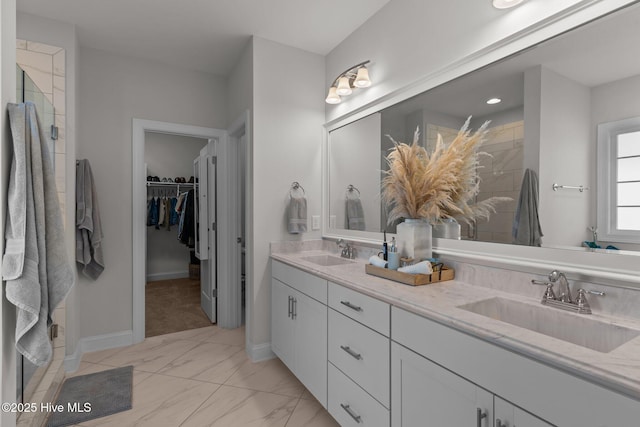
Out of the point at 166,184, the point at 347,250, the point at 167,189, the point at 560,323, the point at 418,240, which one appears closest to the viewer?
the point at 560,323

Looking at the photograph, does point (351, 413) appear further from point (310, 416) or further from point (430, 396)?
point (430, 396)

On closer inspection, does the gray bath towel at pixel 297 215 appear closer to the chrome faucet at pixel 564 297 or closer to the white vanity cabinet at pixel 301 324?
the white vanity cabinet at pixel 301 324

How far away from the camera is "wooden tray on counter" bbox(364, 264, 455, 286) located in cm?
157

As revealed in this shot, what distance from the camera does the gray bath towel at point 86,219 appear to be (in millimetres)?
2562

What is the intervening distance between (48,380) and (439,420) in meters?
2.36

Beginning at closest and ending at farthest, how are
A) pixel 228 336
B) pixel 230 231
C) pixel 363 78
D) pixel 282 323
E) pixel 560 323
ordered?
1. pixel 560 323
2. pixel 363 78
3. pixel 282 323
4. pixel 228 336
5. pixel 230 231

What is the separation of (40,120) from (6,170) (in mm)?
315

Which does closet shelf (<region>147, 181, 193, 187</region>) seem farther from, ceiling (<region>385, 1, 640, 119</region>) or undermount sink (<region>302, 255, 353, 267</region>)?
ceiling (<region>385, 1, 640, 119</region>)

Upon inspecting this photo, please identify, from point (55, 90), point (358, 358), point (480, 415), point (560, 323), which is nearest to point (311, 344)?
point (358, 358)

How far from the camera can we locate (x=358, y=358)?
1.55 metres

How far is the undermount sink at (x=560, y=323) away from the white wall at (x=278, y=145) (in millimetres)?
1718

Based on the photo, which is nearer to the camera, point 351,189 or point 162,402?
point 162,402

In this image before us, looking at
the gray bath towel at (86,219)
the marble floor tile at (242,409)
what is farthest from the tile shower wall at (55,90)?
the marble floor tile at (242,409)

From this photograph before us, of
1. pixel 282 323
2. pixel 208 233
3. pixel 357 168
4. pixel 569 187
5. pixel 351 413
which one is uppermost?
pixel 357 168
